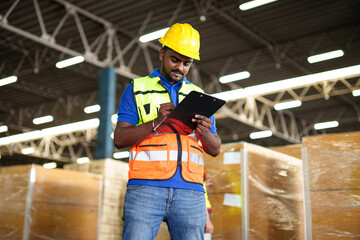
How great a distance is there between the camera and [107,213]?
7.71 meters

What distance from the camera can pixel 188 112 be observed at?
2.00 m

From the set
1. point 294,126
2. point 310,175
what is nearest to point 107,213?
point 310,175

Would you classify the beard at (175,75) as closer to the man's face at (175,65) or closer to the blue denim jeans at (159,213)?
the man's face at (175,65)

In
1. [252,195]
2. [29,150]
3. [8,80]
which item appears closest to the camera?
[252,195]

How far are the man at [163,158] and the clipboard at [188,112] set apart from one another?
3cm

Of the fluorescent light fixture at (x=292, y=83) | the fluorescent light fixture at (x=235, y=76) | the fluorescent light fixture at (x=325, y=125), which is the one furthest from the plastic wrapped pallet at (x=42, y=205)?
the fluorescent light fixture at (x=325, y=125)

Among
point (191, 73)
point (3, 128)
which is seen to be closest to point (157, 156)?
point (191, 73)

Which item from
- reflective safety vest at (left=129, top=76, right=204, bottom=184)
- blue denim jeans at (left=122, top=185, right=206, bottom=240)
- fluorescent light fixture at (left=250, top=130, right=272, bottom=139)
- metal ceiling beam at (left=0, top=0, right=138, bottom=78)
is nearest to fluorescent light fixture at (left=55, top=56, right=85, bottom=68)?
metal ceiling beam at (left=0, top=0, right=138, bottom=78)

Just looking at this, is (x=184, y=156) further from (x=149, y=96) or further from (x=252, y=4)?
(x=252, y=4)

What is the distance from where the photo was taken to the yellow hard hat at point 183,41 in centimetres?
219

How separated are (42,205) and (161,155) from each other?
190 inches

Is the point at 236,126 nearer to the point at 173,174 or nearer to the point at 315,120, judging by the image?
the point at 315,120

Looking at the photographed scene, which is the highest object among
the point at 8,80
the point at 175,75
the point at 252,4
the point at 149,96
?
the point at 252,4

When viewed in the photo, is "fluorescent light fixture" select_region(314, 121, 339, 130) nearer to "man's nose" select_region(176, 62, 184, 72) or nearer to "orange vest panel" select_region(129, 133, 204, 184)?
"man's nose" select_region(176, 62, 184, 72)
